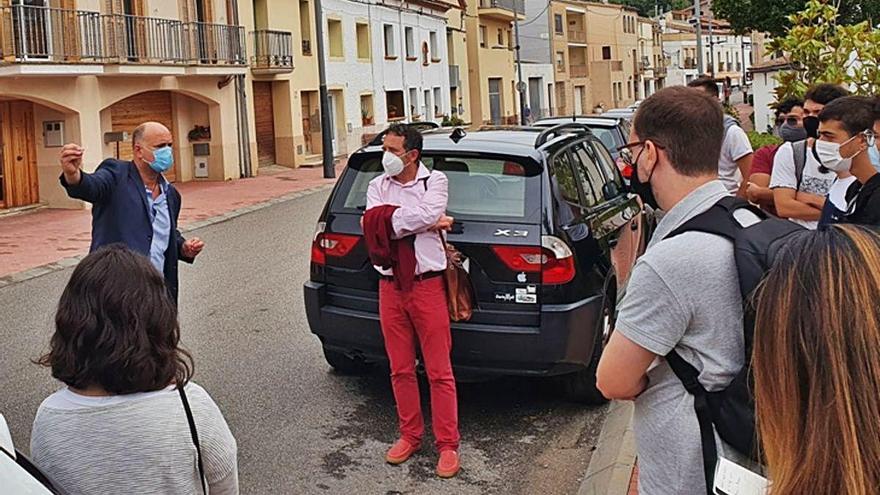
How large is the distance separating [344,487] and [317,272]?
1571mm

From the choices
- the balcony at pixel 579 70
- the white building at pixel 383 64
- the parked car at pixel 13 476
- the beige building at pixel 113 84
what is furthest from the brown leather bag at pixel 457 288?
the balcony at pixel 579 70

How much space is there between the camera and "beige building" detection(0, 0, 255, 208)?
1864cm

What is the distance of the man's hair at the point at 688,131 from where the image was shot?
8.96 feet

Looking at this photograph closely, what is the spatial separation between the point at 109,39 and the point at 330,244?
16.5 metres

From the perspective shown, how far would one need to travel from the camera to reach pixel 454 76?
151 feet

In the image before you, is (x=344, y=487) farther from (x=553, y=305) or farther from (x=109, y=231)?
(x=109, y=231)

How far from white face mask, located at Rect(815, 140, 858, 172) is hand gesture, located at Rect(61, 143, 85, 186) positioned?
375 cm

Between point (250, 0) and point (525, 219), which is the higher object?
point (250, 0)

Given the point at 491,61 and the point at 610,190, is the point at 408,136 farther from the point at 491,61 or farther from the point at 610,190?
the point at 491,61

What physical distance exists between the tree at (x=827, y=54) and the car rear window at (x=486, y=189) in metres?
5.73

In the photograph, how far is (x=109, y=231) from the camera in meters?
5.32

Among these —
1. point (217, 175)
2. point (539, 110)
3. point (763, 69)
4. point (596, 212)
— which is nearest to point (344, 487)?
point (596, 212)

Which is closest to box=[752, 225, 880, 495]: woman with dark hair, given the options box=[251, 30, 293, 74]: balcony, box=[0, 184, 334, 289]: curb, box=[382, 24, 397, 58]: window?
box=[0, 184, 334, 289]: curb

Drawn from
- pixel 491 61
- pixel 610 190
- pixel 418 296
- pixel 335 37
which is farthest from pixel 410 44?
pixel 418 296
